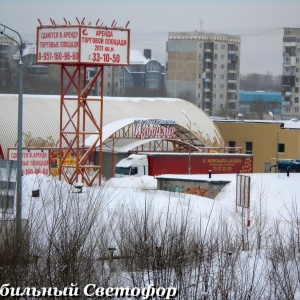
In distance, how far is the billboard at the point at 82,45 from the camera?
34.0m

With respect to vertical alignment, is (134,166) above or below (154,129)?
below

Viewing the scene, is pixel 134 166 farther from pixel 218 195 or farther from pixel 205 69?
pixel 205 69

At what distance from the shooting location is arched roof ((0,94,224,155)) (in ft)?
160

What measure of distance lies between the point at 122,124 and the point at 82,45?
46.7ft

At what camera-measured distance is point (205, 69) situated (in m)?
107

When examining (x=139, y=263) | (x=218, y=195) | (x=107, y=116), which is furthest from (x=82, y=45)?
(x=107, y=116)

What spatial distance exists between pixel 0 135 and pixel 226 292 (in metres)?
35.8

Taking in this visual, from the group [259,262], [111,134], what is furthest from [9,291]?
[111,134]

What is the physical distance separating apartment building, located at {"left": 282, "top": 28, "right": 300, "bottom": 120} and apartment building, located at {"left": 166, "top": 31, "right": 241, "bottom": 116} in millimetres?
7951

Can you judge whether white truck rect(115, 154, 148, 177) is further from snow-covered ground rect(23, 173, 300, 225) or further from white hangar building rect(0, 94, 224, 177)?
snow-covered ground rect(23, 173, 300, 225)

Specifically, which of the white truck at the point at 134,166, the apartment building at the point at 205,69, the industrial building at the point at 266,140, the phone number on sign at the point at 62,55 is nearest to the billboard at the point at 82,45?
the phone number on sign at the point at 62,55

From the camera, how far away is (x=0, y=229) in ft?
52.9

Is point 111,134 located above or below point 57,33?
below

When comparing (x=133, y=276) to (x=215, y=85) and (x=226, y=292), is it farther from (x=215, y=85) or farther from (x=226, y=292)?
(x=215, y=85)
